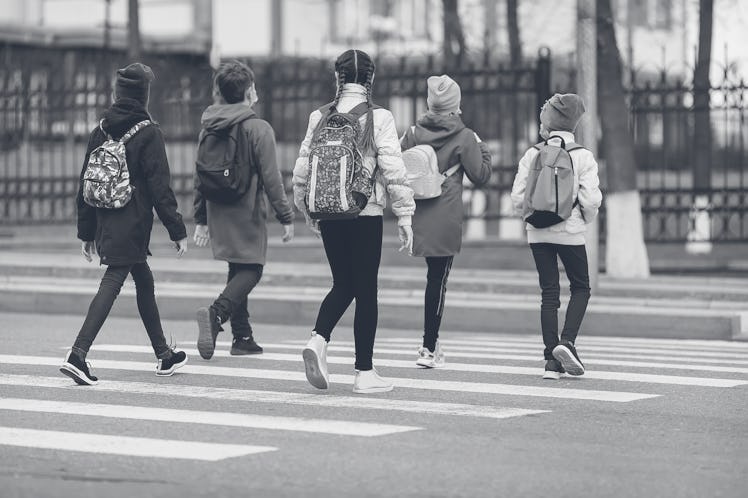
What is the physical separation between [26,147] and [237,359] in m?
13.5

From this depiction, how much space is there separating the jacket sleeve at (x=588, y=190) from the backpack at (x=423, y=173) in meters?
0.92

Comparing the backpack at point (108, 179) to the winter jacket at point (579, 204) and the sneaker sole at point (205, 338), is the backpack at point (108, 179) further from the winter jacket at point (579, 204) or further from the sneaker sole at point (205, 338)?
the winter jacket at point (579, 204)

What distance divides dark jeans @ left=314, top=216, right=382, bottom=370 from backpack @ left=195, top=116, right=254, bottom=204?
1.86 metres

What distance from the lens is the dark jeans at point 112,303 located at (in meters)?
9.16

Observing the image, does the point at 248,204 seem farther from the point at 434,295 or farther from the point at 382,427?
the point at 382,427

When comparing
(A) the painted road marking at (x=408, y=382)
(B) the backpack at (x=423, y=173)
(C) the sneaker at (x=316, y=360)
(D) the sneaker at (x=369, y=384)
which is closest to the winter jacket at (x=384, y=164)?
(C) the sneaker at (x=316, y=360)

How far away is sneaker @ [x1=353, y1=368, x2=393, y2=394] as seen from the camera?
348 inches

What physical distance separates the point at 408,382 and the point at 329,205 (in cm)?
150

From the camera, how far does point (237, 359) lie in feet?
34.9

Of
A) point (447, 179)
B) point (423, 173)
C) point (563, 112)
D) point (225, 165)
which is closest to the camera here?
point (563, 112)

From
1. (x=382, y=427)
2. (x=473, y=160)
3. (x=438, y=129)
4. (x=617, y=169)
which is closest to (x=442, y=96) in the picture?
(x=438, y=129)

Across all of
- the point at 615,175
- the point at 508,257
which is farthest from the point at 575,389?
the point at 508,257

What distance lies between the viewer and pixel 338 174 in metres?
8.48

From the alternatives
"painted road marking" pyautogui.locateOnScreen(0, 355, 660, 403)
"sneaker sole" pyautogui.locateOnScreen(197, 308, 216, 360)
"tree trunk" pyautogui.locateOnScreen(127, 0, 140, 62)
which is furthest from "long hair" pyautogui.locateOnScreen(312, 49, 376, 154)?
"tree trunk" pyautogui.locateOnScreen(127, 0, 140, 62)
